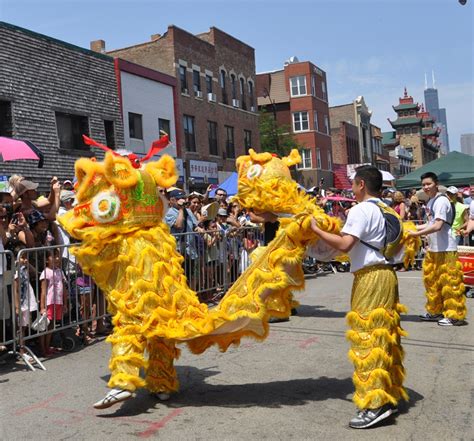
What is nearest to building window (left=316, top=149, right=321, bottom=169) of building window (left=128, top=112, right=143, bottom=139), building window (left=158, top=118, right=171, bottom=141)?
building window (left=158, top=118, right=171, bottom=141)

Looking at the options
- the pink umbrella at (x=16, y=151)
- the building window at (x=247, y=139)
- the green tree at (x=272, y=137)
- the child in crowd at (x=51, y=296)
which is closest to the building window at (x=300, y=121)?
the green tree at (x=272, y=137)

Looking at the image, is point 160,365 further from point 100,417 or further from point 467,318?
point 467,318

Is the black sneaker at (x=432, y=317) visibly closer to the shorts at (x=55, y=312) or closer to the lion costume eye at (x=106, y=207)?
the shorts at (x=55, y=312)

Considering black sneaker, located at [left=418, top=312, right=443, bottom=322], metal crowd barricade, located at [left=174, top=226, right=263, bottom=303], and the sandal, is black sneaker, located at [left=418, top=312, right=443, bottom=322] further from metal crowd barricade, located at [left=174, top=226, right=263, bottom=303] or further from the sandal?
the sandal

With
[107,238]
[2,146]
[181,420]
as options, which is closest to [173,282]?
[107,238]

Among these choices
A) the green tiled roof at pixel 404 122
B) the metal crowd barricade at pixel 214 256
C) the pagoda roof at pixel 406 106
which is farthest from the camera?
the pagoda roof at pixel 406 106

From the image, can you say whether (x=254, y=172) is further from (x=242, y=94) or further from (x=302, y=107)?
(x=302, y=107)

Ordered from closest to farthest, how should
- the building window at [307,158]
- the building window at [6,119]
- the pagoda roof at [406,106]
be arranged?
the building window at [6,119] < the building window at [307,158] < the pagoda roof at [406,106]

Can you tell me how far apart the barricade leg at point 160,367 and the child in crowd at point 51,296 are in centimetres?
204

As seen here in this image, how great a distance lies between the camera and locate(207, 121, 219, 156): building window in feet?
96.4

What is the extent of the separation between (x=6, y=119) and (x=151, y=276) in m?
13.5

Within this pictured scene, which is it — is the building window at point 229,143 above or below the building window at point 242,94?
below

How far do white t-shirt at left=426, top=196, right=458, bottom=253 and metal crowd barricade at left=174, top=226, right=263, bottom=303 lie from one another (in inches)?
138

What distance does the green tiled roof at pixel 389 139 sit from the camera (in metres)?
87.2
